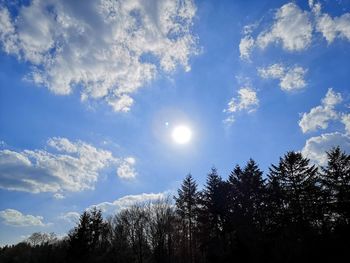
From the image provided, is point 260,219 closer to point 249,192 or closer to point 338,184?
point 249,192

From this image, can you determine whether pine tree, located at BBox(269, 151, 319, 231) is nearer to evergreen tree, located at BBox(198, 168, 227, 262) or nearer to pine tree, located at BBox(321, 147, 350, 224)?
pine tree, located at BBox(321, 147, 350, 224)

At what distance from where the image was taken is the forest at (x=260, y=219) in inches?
1105

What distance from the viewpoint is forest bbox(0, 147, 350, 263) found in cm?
2808

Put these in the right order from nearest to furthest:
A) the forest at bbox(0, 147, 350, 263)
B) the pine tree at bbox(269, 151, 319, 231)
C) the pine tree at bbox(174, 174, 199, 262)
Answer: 1. the forest at bbox(0, 147, 350, 263)
2. the pine tree at bbox(269, 151, 319, 231)
3. the pine tree at bbox(174, 174, 199, 262)

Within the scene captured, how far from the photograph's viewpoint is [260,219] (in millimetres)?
37875

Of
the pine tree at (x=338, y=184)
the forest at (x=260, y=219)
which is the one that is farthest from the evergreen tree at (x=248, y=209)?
the pine tree at (x=338, y=184)

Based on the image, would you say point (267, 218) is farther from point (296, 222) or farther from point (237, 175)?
point (237, 175)

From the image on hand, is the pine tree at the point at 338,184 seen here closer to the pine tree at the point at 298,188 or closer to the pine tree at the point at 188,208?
the pine tree at the point at 298,188

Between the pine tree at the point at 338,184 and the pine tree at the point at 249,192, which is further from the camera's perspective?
the pine tree at the point at 249,192

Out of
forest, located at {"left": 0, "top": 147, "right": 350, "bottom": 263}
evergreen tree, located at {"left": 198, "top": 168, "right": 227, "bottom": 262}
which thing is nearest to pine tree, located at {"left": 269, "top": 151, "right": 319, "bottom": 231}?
forest, located at {"left": 0, "top": 147, "right": 350, "bottom": 263}

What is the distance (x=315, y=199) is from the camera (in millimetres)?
35406

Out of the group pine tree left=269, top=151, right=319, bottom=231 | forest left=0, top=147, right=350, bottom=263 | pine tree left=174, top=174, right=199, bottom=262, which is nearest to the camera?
forest left=0, top=147, right=350, bottom=263

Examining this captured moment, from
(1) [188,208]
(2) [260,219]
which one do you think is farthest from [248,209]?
(1) [188,208]

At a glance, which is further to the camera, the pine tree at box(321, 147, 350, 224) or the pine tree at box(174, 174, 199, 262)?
the pine tree at box(174, 174, 199, 262)
